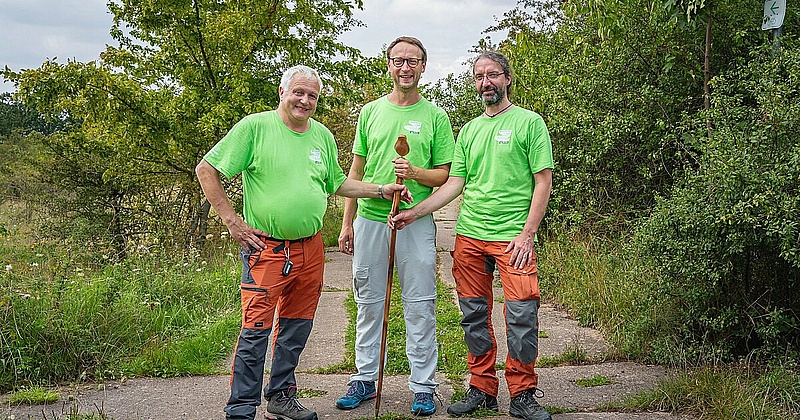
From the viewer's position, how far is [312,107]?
382 cm

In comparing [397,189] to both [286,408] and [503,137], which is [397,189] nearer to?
[503,137]

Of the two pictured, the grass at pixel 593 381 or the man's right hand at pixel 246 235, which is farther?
the grass at pixel 593 381

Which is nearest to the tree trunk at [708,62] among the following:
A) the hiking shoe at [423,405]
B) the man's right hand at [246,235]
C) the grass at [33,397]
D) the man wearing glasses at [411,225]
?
the man wearing glasses at [411,225]

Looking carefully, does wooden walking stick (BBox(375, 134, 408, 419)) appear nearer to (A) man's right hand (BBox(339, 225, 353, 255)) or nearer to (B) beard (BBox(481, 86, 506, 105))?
(A) man's right hand (BBox(339, 225, 353, 255))

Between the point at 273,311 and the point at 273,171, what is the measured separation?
717 mm

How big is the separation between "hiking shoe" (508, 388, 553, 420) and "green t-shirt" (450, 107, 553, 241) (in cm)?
83

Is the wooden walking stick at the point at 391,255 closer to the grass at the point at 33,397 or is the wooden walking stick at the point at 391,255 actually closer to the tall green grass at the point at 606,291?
the grass at the point at 33,397

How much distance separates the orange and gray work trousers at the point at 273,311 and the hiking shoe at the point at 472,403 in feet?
2.95

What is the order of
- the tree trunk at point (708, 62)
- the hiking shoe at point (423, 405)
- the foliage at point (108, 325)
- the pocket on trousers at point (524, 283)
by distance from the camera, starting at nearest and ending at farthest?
the pocket on trousers at point (524, 283), the hiking shoe at point (423, 405), the foliage at point (108, 325), the tree trunk at point (708, 62)

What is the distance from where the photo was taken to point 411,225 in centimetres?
408

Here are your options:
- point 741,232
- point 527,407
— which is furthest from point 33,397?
point 741,232

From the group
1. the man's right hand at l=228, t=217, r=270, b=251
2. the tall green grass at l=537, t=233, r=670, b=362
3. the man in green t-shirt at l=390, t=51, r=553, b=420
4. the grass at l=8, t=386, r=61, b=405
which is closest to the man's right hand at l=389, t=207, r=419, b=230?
the man in green t-shirt at l=390, t=51, r=553, b=420

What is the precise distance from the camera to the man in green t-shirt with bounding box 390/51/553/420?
3.84 m

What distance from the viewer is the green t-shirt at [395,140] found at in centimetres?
404
